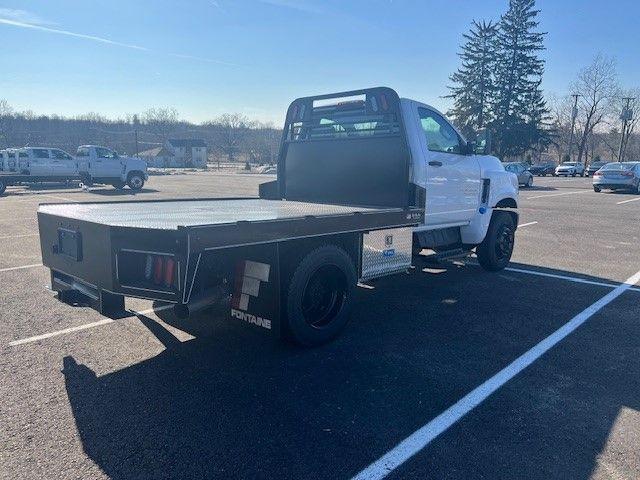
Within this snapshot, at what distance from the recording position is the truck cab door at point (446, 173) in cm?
583

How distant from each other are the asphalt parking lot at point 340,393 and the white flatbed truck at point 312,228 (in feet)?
1.90

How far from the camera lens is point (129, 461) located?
2.71 metres

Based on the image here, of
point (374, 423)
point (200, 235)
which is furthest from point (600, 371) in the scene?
point (200, 235)

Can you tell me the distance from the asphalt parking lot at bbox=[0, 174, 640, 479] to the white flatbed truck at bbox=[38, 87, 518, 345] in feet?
1.90

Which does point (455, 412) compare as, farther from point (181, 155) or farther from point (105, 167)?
point (181, 155)

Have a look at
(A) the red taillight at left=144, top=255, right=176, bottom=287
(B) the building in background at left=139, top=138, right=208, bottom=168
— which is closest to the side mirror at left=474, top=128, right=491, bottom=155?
(A) the red taillight at left=144, top=255, right=176, bottom=287

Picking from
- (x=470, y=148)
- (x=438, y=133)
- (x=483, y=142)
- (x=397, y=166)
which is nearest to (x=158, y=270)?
(x=397, y=166)

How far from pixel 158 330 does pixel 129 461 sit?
2.22 m

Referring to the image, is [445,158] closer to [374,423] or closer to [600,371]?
[600,371]

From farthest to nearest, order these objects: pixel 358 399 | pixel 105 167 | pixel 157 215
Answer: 1. pixel 105 167
2. pixel 157 215
3. pixel 358 399

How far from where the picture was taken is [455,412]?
3.31 meters

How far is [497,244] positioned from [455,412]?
470 cm

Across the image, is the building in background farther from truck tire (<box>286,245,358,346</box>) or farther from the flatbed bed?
truck tire (<box>286,245,358,346</box>)

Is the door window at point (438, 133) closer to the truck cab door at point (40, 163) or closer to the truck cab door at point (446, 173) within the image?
the truck cab door at point (446, 173)
